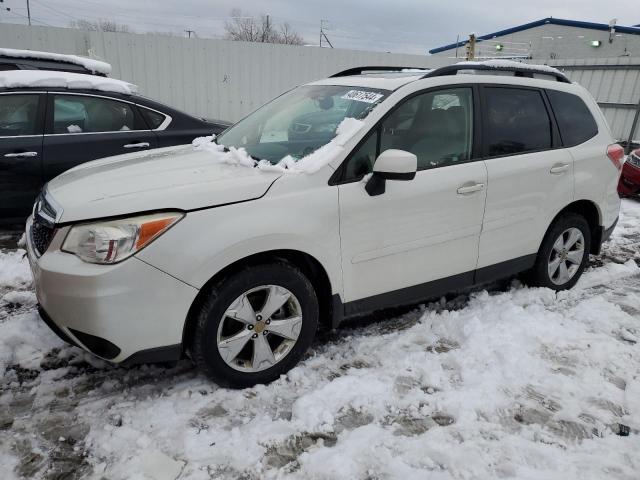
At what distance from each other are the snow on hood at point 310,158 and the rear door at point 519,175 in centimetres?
111

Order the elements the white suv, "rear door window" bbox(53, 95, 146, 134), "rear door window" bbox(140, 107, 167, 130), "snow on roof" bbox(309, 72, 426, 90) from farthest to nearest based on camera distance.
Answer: "rear door window" bbox(140, 107, 167, 130) → "rear door window" bbox(53, 95, 146, 134) → "snow on roof" bbox(309, 72, 426, 90) → the white suv

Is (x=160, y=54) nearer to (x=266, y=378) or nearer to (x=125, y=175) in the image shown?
(x=125, y=175)

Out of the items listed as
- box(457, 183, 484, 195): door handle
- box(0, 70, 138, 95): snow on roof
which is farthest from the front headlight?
box(0, 70, 138, 95): snow on roof

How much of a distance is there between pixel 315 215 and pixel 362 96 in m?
1.01

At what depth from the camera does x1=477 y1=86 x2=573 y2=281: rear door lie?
353 cm

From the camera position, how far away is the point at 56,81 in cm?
507

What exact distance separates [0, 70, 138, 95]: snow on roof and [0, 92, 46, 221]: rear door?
0.12 metres

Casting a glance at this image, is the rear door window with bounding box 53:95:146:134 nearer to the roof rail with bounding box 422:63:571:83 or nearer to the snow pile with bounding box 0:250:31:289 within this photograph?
the snow pile with bounding box 0:250:31:289

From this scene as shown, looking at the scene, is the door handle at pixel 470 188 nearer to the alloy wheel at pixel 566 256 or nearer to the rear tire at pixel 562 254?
the rear tire at pixel 562 254

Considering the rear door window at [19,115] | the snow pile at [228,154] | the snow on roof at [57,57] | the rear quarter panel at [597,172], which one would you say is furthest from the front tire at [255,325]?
the snow on roof at [57,57]

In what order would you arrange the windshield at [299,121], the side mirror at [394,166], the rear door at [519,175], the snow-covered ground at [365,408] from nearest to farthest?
the snow-covered ground at [365,408]
the side mirror at [394,166]
the windshield at [299,121]
the rear door at [519,175]

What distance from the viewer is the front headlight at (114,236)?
2367mm

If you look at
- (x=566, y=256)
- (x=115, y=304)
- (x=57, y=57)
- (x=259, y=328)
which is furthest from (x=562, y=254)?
(x=57, y=57)

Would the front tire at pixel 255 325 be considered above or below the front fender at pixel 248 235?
below
